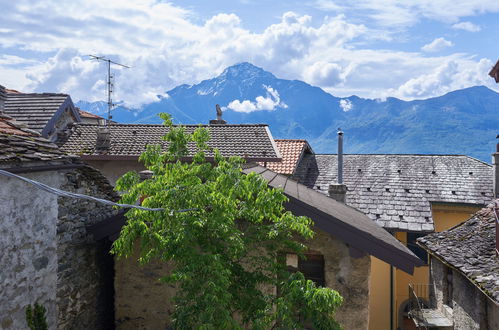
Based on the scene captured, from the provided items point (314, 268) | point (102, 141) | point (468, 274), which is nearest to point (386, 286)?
point (468, 274)

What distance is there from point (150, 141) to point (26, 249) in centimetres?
1157

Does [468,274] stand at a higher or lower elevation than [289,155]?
lower

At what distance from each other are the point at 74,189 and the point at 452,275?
8.93 metres

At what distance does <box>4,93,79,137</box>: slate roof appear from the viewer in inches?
702

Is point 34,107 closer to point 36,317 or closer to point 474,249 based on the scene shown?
point 36,317

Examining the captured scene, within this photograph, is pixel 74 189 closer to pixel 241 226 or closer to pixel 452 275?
pixel 241 226

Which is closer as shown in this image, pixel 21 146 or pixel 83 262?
pixel 21 146

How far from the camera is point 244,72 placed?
135000mm

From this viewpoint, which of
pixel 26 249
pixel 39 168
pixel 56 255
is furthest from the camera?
pixel 56 255

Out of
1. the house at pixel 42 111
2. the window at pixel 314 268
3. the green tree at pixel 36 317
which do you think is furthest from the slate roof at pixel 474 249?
the house at pixel 42 111

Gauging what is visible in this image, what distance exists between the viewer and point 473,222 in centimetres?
1025

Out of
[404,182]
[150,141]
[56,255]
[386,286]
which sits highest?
[150,141]

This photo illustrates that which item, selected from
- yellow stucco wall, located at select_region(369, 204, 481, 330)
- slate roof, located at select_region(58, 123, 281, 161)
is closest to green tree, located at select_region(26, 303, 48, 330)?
slate roof, located at select_region(58, 123, 281, 161)

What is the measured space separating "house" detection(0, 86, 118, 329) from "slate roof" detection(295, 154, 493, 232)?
11.3m
